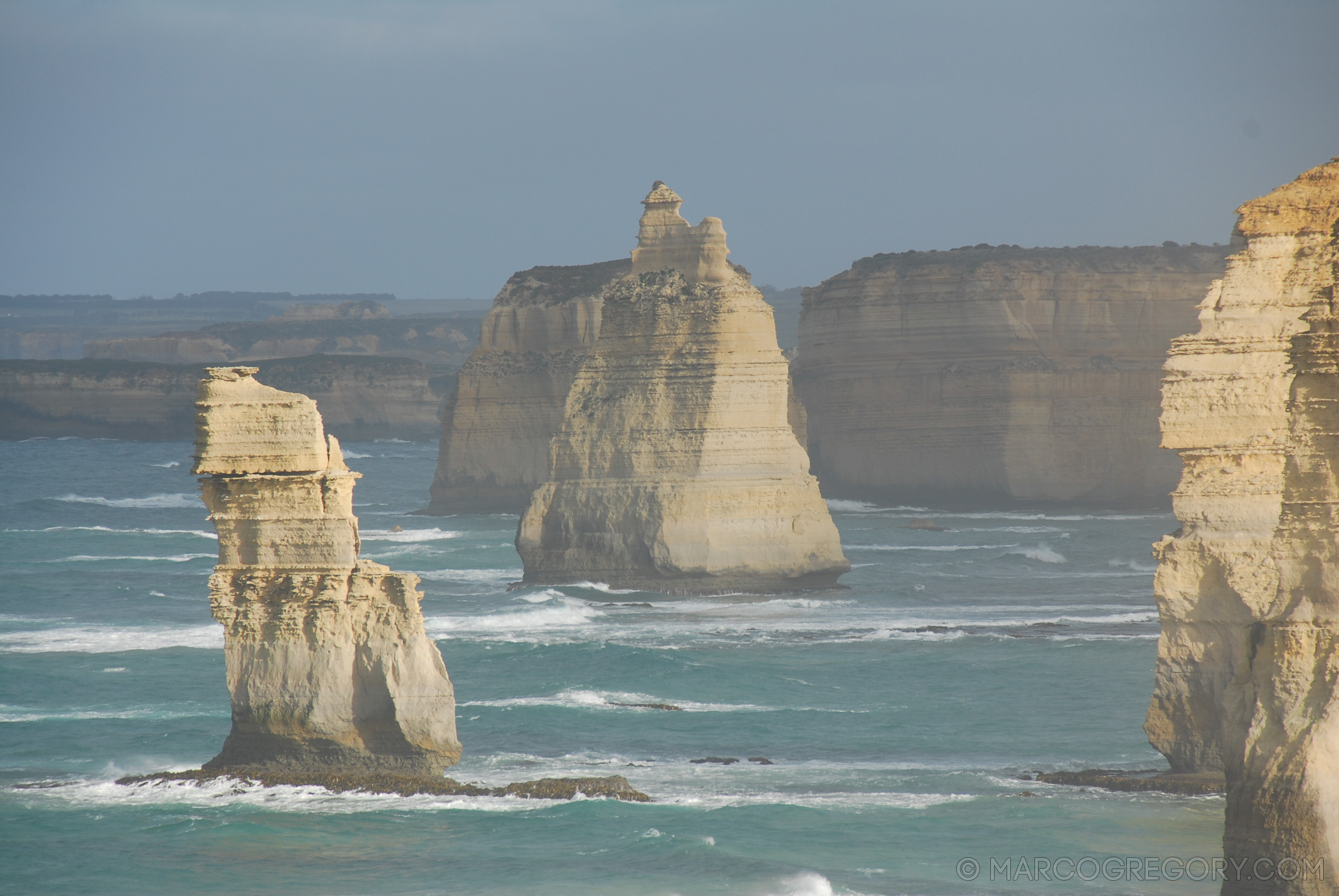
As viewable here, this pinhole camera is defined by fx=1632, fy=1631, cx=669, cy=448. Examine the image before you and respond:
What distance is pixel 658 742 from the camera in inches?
872

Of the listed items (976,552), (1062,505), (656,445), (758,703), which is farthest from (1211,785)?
(1062,505)

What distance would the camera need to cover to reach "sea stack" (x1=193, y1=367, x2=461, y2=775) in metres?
17.2

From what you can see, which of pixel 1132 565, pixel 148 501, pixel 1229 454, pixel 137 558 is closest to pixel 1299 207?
pixel 1229 454

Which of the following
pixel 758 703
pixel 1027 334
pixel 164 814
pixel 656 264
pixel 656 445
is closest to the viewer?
pixel 164 814

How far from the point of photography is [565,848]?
16.5 meters

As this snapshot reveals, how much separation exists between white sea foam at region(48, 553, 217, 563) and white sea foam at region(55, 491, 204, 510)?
21477 millimetres

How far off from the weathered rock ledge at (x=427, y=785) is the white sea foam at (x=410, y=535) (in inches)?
1426

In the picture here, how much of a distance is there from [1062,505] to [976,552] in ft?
63.2

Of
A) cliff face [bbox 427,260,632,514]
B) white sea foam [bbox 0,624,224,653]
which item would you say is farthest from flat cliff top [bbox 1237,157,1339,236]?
cliff face [bbox 427,260,632,514]

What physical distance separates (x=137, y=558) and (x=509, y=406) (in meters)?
20.3

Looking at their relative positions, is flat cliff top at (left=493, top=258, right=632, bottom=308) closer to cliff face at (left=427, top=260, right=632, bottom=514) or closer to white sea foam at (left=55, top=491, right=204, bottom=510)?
cliff face at (left=427, top=260, right=632, bottom=514)

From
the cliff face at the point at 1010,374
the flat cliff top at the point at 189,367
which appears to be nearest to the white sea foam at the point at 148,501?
the cliff face at the point at 1010,374

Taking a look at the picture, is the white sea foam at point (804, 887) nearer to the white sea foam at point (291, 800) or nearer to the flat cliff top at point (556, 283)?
the white sea foam at point (291, 800)

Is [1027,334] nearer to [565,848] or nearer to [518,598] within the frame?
[518,598]
